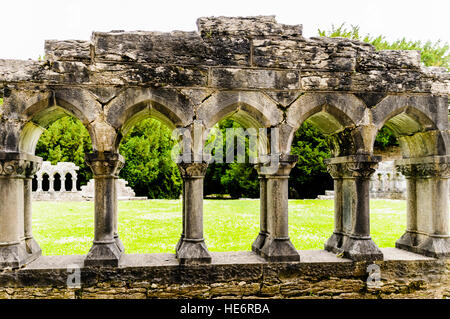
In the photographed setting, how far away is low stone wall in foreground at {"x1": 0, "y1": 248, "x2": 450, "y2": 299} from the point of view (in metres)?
4.00

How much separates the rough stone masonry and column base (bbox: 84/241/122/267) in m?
0.01

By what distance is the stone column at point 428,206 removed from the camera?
4520mm

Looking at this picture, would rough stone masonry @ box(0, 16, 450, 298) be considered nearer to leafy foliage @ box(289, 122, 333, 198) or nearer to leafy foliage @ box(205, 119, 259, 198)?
leafy foliage @ box(289, 122, 333, 198)

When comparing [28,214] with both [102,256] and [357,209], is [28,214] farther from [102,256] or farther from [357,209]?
[357,209]

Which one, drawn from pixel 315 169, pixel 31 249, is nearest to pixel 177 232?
pixel 31 249

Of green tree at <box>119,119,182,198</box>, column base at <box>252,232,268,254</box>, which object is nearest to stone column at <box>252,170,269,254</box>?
column base at <box>252,232,268,254</box>

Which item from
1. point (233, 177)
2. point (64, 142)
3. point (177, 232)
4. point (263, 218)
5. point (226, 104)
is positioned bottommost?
point (177, 232)

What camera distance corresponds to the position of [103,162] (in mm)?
4090

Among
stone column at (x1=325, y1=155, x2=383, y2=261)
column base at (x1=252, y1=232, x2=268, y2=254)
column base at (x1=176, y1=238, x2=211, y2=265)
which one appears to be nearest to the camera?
column base at (x1=176, y1=238, x2=211, y2=265)

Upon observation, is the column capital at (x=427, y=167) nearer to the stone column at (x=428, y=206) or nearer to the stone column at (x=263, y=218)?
the stone column at (x=428, y=206)

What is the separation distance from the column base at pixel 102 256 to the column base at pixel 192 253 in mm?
769

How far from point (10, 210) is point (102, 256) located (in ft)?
3.92

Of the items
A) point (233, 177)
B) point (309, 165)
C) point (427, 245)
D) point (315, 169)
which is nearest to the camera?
point (427, 245)

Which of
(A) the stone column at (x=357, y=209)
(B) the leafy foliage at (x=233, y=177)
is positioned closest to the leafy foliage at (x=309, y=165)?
(B) the leafy foliage at (x=233, y=177)
